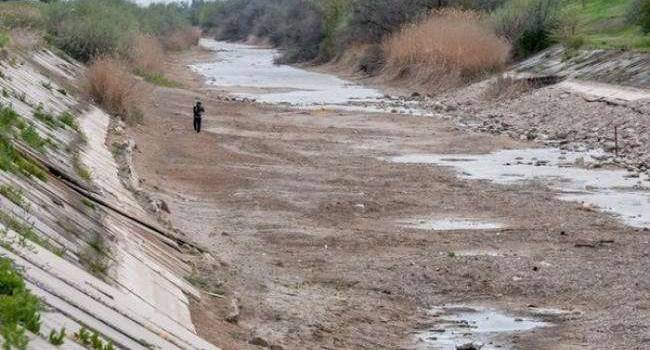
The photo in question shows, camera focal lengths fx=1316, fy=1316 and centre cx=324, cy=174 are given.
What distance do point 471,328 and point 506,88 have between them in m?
33.4

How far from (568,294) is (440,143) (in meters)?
19.1

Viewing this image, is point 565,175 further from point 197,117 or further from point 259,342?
point 259,342

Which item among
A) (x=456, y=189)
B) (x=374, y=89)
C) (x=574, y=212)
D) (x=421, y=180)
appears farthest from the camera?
(x=374, y=89)

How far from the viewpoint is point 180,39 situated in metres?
113

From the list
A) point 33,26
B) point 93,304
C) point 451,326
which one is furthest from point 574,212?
point 33,26

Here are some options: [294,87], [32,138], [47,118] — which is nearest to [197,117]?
[47,118]

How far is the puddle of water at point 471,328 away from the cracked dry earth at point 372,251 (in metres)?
0.13

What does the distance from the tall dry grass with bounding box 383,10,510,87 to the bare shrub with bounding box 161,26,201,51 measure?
4470cm

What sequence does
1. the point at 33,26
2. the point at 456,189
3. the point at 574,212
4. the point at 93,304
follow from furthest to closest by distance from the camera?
the point at 33,26 → the point at 456,189 → the point at 574,212 → the point at 93,304

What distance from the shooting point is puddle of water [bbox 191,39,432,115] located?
47.8m

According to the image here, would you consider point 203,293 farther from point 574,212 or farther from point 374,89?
point 374,89

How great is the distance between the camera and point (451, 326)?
42.9 feet

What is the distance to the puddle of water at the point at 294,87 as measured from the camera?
47838 mm

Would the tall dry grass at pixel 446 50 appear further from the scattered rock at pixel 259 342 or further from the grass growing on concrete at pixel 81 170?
the scattered rock at pixel 259 342
